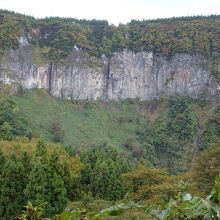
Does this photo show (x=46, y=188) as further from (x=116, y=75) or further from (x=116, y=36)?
(x=116, y=36)

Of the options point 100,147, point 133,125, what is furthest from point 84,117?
point 100,147

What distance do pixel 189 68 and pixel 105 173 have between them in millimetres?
82197

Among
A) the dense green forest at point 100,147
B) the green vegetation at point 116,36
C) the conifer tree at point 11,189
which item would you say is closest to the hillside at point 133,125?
the dense green forest at point 100,147

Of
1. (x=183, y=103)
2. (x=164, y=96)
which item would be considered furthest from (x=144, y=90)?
(x=183, y=103)

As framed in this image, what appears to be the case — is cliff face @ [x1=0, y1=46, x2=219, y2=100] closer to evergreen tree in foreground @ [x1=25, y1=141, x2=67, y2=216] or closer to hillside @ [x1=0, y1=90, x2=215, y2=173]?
hillside @ [x1=0, y1=90, x2=215, y2=173]

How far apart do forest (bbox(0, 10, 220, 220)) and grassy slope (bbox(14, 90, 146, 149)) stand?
0.24 meters

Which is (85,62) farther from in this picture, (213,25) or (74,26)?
(213,25)

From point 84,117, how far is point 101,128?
4975 millimetres

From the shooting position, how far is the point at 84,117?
98.8 meters

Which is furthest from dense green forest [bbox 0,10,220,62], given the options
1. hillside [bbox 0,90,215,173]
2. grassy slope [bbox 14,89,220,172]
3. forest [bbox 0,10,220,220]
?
grassy slope [bbox 14,89,220,172]

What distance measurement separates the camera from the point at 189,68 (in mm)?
116188

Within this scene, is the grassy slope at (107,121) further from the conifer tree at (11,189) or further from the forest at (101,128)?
the conifer tree at (11,189)

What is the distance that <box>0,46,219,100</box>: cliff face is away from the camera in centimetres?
10512

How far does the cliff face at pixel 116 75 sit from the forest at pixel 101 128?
191 cm
